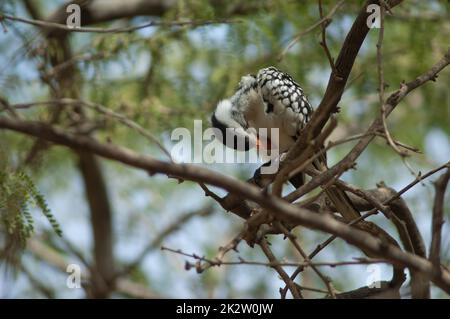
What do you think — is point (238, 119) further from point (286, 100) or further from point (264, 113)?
point (286, 100)

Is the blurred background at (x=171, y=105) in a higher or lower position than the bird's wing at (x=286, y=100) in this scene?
higher

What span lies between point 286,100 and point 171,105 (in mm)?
2071

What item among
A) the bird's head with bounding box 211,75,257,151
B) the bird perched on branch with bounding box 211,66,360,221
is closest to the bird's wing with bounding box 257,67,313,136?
the bird perched on branch with bounding box 211,66,360,221

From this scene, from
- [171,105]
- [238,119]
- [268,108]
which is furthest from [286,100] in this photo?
[171,105]

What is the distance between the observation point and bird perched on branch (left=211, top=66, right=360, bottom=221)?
13.7ft

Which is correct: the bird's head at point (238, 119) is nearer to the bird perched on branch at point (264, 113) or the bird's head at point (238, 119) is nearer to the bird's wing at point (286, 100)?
the bird perched on branch at point (264, 113)

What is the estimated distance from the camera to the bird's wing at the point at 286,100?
416 centimetres

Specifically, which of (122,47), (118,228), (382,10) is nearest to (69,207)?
(118,228)

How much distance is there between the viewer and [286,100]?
13.6 feet

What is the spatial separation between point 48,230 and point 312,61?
2.75 m

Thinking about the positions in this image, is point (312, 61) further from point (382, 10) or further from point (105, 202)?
point (382, 10)

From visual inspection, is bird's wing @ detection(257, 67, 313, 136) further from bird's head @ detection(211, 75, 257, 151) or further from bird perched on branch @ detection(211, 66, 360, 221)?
bird's head @ detection(211, 75, 257, 151)

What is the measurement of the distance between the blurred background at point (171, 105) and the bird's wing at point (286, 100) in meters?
0.37

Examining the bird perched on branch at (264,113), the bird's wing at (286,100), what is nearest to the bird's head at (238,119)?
the bird perched on branch at (264,113)
